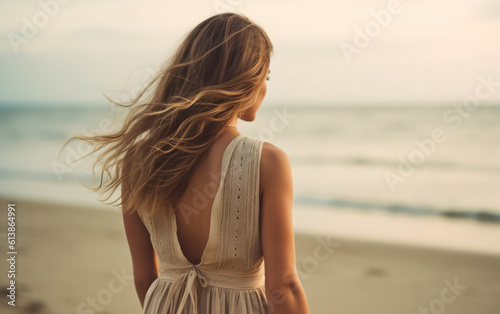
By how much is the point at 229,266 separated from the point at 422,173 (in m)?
8.18

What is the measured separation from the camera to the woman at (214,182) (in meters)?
1.30

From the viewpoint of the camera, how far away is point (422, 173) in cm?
896

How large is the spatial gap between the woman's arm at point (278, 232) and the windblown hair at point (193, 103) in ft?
0.57

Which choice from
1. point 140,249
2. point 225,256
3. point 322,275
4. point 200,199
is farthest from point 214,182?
point 322,275

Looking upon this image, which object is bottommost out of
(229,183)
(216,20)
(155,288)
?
(155,288)

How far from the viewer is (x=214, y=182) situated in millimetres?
1323

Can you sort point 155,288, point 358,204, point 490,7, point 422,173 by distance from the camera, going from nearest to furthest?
1. point 155,288
2. point 358,204
3. point 422,173
4. point 490,7

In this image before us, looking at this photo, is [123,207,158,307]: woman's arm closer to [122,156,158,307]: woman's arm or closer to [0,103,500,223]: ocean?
[122,156,158,307]: woman's arm

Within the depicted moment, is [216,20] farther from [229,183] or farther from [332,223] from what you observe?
[332,223]

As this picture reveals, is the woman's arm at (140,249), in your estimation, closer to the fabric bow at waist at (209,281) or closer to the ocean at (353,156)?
the fabric bow at waist at (209,281)

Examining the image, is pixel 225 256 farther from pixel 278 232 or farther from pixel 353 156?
pixel 353 156

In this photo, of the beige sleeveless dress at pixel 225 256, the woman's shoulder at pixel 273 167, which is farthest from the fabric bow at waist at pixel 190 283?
the woman's shoulder at pixel 273 167

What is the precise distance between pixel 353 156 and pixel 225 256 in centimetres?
987

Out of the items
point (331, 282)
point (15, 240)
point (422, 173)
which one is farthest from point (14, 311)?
point (422, 173)
